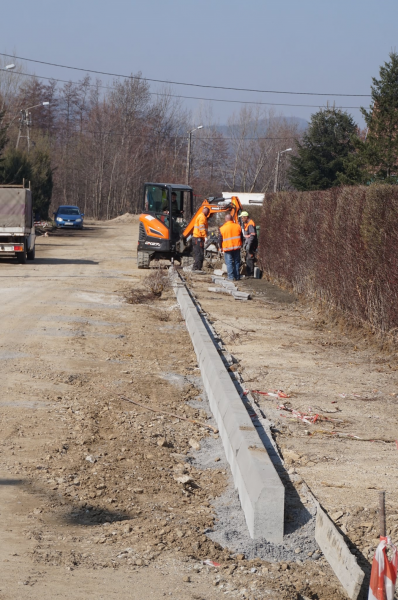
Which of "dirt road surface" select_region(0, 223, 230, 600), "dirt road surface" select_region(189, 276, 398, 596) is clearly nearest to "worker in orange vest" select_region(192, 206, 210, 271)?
"dirt road surface" select_region(189, 276, 398, 596)

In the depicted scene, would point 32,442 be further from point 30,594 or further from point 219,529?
point 30,594

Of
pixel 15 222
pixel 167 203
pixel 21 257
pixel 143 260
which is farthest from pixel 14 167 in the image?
pixel 143 260

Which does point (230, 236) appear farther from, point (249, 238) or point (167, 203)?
point (167, 203)

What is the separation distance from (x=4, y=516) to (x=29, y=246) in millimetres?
22315

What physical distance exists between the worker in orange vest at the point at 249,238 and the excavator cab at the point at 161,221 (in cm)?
261

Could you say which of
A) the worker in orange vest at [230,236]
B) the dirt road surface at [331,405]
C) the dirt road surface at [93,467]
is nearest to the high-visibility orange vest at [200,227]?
the worker in orange vest at [230,236]

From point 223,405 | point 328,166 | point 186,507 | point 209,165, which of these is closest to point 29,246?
point 223,405

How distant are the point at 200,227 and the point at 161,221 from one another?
2.59 metres

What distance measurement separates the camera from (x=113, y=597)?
355 cm

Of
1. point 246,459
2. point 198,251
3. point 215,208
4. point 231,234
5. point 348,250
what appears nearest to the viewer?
point 246,459

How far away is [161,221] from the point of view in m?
25.1

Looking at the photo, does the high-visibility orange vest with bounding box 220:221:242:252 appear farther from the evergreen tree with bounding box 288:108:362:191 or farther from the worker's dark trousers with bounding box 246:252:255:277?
the evergreen tree with bounding box 288:108:362:191

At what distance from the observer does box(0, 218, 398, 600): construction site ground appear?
3.89 metres

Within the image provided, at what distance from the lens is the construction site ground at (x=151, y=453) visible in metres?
3.89
